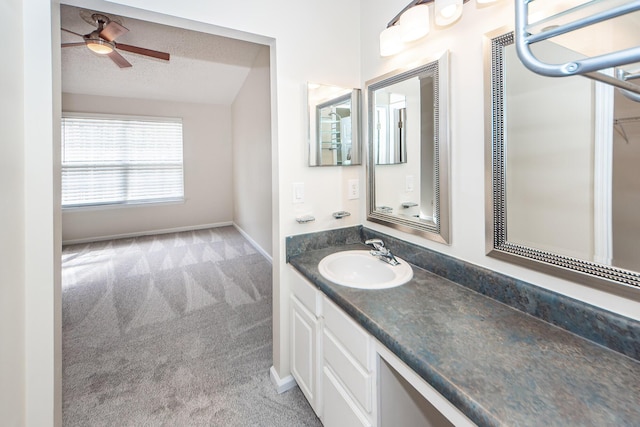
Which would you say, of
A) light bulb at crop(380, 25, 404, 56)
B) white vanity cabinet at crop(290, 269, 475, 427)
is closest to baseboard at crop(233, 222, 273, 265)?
white vanity cabinet at crop(290, 269, 475, 427)

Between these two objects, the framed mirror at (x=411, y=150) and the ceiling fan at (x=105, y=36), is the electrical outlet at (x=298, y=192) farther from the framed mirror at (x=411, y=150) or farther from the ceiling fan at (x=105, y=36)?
the ceiling fan at (x=105, y=36)

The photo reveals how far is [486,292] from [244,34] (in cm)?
A: 172

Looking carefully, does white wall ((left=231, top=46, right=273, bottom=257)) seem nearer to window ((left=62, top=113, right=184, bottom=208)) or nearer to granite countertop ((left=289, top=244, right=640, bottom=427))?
window ((left=62, top=113, right=184, bottom=208))

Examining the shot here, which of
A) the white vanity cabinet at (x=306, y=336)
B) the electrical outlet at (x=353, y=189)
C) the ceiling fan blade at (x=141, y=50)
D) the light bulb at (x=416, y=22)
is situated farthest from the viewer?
the ceiling fan blade at (x=141, y=50)

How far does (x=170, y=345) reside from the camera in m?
2.20

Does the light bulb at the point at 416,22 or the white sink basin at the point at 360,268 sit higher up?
the light bulb at the point at 416,22

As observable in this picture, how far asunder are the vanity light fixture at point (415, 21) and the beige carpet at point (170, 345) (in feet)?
6.73

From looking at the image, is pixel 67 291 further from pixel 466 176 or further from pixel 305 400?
pixel 466 176

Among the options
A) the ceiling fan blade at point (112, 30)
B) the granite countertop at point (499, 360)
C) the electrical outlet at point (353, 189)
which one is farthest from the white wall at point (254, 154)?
the granite countertop at point (499, 360)

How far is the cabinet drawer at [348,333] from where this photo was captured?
1043mm

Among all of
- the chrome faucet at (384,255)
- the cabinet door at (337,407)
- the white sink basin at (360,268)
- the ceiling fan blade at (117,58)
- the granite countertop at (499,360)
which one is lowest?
the cabinet door at (337,407)

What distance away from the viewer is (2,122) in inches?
35.8

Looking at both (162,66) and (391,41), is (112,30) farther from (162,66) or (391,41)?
(391,41)

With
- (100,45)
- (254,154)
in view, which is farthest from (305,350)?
(254,154)
